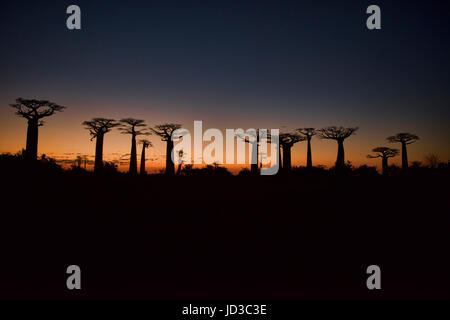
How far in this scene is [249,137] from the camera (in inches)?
1249

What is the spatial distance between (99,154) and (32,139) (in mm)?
6101

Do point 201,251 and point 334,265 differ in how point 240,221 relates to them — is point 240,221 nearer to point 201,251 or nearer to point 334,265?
point 201,251

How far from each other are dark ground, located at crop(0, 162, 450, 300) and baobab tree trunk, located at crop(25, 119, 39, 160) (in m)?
11.2

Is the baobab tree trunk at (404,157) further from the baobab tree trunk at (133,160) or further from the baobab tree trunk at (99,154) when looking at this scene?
the baobab tree trunk at (99,154)

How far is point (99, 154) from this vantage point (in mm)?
25062

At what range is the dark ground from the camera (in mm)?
4418

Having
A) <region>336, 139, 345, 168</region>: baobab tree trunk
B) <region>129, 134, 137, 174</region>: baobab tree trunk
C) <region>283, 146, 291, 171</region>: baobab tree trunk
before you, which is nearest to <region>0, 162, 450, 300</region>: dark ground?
<region>129, 134, 137, 174</region>: baobab tree trunk

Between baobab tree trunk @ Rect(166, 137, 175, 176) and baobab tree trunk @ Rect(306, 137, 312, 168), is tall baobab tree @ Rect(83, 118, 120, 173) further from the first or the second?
baobab tree trunk @ Rect(306, 137, 312, 168)

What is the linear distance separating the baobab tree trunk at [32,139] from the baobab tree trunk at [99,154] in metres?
4.85

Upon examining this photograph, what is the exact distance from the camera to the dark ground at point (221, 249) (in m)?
4.42

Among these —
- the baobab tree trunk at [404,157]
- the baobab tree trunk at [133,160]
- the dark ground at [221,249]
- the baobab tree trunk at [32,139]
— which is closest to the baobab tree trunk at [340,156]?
the baobab tree trunk at [404,157]

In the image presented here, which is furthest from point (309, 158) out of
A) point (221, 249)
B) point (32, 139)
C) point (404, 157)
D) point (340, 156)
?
point (32, 139)

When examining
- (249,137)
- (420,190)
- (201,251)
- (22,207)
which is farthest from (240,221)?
(249,137)
